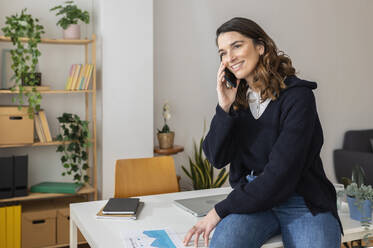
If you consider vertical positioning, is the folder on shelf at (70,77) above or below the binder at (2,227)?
above

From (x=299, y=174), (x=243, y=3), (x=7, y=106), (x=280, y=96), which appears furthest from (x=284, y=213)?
(x=243, y=3)

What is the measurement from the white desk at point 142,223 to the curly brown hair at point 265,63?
589mm

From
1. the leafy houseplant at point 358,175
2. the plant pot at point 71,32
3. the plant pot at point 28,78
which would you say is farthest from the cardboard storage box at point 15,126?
the leafy houseplant at point 358,175

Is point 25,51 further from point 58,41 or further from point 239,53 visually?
point 239,53

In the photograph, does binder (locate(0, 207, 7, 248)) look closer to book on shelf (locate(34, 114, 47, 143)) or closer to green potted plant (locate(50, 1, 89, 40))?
book on shelf (locate(34, 114, 47, 143))

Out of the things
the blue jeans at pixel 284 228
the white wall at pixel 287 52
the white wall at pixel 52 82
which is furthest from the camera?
the white wall at pixel 287 52

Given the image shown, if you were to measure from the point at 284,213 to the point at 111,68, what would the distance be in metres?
2.20

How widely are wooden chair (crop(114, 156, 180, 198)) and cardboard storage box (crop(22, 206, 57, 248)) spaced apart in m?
1.13

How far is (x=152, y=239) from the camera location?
155 cm

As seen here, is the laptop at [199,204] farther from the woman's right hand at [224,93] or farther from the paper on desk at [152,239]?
the woman's right hand at [224,93]

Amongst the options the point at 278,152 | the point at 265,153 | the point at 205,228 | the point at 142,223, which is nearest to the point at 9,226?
the point at 142,223

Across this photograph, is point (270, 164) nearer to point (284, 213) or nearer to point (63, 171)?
point (284, 213)

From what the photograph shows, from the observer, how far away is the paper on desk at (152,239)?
1491 mm

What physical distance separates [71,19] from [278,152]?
233cm
